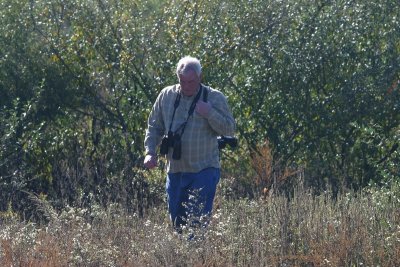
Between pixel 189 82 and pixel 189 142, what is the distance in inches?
18.4

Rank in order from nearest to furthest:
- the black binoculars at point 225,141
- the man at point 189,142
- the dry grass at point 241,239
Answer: the dry grass at point 241,239 < the man at point 189,142 < the black binoculars at point 225,141

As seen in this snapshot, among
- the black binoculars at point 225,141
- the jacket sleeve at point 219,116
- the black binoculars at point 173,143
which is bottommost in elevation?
the black binoculars at point 173,143

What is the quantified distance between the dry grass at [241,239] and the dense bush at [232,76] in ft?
7.89

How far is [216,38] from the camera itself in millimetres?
10242

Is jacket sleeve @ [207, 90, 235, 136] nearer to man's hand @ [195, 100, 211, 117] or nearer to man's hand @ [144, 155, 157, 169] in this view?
man's hand @ [195, 100, 211, 117]

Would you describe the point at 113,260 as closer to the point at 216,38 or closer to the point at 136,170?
the point at 136,170

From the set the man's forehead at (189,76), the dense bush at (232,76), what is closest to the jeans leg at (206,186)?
the man's forehead at (189,76)

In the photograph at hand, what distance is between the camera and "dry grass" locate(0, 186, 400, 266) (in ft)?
21.7

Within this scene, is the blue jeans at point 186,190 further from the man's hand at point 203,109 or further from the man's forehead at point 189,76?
the man's forehead at point 189,76

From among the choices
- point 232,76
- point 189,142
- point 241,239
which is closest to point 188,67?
point 189,142

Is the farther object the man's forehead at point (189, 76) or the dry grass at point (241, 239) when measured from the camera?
the man's forehead at point (189, 76)

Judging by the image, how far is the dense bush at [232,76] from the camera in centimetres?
1013

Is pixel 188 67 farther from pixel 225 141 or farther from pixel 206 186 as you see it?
pixel 206 186

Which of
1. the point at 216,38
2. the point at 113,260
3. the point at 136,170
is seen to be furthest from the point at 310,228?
the point at 216,38
